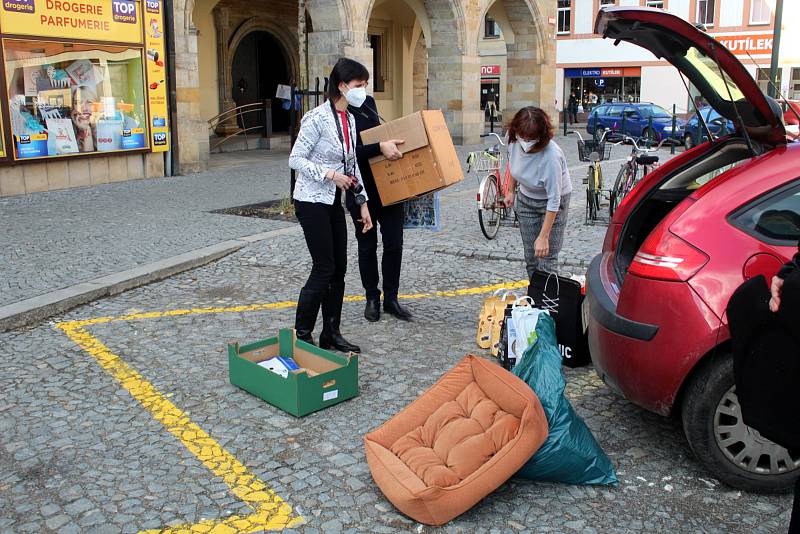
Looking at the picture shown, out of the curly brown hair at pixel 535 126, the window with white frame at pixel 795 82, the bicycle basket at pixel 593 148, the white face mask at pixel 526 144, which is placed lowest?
the bicycle basket at pixel 593 148

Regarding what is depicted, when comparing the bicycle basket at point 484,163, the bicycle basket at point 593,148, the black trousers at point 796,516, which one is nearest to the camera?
the black trousers at point 796,516

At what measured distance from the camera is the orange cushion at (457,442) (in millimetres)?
3221

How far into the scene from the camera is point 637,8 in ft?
12.6

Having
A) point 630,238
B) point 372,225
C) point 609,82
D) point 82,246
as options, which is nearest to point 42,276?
point 82,246

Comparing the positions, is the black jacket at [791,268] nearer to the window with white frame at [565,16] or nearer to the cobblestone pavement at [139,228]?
the cobblestone pavement at [139,228]

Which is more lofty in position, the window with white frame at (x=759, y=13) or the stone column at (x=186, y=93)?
the window with white frame at (x=759, y=13)

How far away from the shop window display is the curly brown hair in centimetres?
952

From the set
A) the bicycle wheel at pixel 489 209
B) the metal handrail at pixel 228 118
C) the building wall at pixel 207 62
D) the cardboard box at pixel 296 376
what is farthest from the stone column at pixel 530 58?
the cardboard box at pixel 296 376

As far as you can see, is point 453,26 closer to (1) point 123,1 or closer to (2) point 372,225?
(1) point 123,1

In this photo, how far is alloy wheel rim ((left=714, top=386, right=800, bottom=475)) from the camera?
11.3 ft

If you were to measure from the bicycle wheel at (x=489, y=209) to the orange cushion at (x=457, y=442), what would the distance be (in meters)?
5.60

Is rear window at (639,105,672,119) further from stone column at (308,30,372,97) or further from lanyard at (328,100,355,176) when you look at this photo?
lanyard at (328,100,355,176)

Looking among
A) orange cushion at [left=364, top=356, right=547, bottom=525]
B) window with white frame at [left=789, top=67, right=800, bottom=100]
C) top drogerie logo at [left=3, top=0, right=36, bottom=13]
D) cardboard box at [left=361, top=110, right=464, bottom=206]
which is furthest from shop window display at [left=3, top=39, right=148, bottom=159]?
window with white frame at [left=789, top=67, right=800, bottom=100]

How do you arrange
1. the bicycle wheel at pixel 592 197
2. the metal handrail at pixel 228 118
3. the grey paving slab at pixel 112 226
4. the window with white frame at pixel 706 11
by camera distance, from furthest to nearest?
the window with white frame at pixel 706 11 < the metal handrail at pixel 228 118 < the bicycle wheel at pixel 592 197 < the grey paving slab at pixel 112 226
